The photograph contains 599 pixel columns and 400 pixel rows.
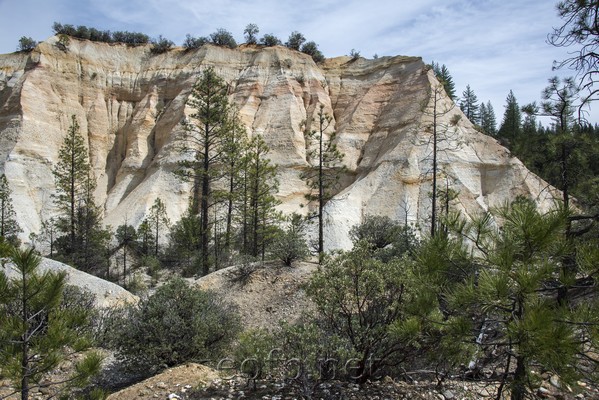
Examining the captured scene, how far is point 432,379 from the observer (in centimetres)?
663

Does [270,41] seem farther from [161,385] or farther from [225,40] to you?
[161,385]

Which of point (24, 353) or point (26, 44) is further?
point (26, 44)

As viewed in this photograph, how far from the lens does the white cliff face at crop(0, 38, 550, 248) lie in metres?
32.4

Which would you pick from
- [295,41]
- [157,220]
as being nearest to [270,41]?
[295,41]

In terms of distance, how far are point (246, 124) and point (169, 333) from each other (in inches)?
1272

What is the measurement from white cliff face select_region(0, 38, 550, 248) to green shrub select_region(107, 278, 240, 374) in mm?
20004

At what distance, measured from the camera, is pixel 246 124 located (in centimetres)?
3894

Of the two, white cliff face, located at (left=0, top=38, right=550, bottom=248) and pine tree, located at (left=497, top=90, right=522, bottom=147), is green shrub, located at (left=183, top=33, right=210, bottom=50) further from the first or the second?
pine tree, located at (left=497, top=90, right=522, bottom=147)

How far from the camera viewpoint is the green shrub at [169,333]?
27.0 ft

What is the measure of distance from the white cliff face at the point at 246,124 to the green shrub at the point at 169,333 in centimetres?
2000

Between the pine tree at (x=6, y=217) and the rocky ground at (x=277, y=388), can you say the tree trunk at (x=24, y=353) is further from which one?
the pine tree at (x=6, y=217)

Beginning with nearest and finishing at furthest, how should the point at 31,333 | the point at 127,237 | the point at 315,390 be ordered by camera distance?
the point at 31,333 < the point at 315,390 < the point at 127,237

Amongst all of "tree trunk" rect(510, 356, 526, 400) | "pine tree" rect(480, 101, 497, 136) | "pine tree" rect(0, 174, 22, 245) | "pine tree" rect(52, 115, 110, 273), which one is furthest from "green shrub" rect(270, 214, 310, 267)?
"pine tree" rect(480, 101, 497, 136)

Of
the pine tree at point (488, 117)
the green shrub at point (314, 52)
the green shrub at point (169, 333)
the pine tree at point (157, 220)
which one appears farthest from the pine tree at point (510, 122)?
the green shrub at point (169, 333)
